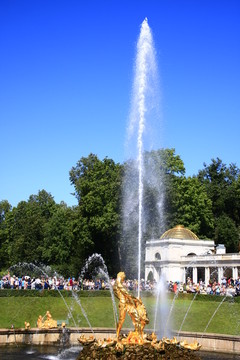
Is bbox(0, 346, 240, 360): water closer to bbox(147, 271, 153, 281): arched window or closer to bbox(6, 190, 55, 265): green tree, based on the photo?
bbox(147, 271, 153, 281): arched window

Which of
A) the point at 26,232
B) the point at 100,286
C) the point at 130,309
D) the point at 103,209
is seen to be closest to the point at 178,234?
the point at 103,209

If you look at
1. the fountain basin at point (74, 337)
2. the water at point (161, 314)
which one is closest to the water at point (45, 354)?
the fountain basin at point (74, 337)

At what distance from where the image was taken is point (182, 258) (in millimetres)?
60062

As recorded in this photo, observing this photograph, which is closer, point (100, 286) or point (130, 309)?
point (130, 309)

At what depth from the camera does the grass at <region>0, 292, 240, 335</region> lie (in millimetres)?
32531

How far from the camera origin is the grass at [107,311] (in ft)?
107

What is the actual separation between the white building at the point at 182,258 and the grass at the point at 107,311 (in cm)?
1721

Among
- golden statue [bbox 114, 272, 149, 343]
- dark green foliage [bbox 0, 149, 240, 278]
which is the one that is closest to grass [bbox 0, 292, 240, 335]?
golden statue [bbox 114, 272, 149, 343]

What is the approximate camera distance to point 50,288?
43406 millimetres

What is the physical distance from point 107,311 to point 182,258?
2465 centimetres

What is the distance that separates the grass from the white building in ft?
56.5

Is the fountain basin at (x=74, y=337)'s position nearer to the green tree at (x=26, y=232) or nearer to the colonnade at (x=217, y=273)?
the colonnade at (x=217, y=273)

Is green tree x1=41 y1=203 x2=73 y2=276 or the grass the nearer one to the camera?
the grass

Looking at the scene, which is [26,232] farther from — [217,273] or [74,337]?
[74,337]
